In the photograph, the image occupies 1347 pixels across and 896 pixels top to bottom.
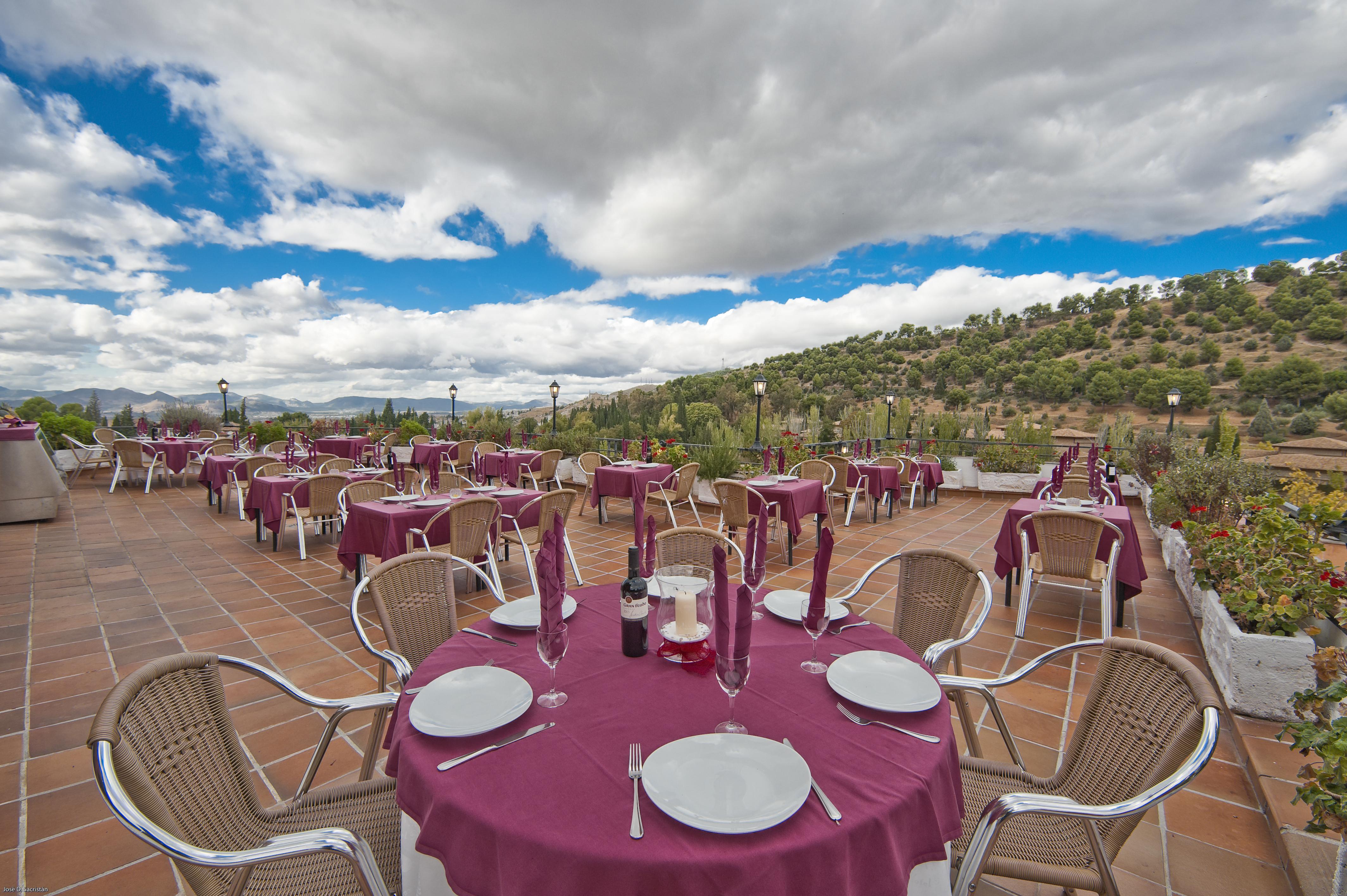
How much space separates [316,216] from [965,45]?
11.0m

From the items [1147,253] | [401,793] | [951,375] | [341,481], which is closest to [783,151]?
[341,481]

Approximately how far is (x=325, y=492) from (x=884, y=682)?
193 inches

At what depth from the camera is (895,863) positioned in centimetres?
72

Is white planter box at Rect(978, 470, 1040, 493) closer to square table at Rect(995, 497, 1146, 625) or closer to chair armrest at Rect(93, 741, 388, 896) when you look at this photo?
square table at Rect(995, 497, 1146, 625)

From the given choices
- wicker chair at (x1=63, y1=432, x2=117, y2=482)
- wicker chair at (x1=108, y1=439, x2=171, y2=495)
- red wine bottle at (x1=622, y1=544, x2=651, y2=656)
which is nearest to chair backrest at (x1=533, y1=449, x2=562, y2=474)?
wicker chair at (x1=108, y1=439, x2=171, y2=495)

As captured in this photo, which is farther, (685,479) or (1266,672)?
(685,479)

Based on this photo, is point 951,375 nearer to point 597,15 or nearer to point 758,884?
point 597,15

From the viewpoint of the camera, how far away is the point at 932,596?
1791mm

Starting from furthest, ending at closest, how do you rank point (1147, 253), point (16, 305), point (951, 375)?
point (1147, 253) → point (951, 375) → point (16, 305)

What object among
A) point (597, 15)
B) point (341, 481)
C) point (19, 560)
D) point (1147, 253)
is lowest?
point (19, 560)

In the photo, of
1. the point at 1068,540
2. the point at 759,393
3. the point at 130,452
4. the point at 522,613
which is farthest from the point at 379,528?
the point at 130,452

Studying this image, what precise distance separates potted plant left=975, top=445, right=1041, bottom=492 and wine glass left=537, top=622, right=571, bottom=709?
893 cm

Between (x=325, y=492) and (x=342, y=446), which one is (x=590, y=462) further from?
(x=342, y=446)

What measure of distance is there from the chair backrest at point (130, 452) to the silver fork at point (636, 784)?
10176 millimetres
